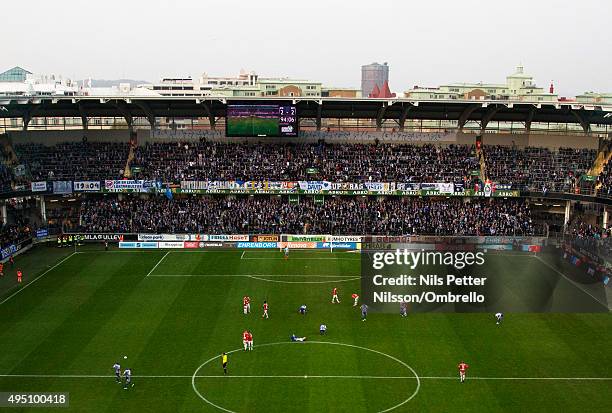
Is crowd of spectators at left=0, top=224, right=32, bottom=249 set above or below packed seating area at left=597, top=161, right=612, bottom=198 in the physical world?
below

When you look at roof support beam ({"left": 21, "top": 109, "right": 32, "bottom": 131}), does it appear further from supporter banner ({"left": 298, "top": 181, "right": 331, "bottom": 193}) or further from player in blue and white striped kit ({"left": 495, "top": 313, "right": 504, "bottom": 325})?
player in blue and white striped kit ({"left": 495, "top": 313, "right": 504, "bottom": 325})

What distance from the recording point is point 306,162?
64750 millimetres

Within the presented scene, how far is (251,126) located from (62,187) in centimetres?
1778

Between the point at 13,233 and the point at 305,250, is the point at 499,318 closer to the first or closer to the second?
the point at 305,250

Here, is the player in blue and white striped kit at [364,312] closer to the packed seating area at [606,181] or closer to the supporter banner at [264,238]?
the supporter banner at [264,238]

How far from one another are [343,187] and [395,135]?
1028 centimetres

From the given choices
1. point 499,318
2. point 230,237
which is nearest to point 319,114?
point 230,237

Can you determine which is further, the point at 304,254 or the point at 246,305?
the point at 304,254

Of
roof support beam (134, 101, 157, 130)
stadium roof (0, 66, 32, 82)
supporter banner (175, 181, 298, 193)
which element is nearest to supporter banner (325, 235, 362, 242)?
supporter banner (175, 181, 298, 193)

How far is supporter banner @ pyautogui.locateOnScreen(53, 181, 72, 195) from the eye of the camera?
60.3 m

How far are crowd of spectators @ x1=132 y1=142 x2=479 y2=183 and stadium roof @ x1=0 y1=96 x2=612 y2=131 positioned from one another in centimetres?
325

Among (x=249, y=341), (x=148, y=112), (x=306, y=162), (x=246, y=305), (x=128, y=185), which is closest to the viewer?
(x=249, y=341)

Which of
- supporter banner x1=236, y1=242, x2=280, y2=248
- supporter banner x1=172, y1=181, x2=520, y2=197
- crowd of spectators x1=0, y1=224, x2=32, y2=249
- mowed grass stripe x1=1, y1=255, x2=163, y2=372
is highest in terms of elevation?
supporter banner x1=172, y1=181, x2=520, y2=197

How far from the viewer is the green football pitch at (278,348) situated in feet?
93.6
